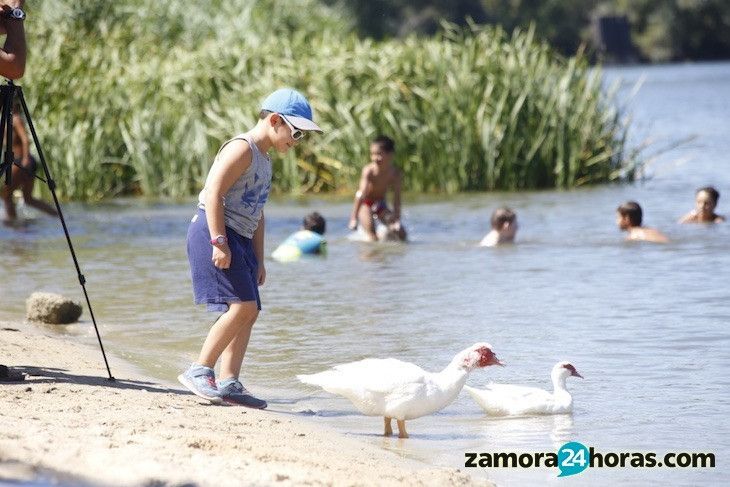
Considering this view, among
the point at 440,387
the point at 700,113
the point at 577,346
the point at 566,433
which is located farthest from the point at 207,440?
the point at 700,113

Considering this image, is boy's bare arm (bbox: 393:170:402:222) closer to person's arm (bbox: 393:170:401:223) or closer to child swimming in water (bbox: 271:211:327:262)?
person's arm (bbox: 393:170:401:223)

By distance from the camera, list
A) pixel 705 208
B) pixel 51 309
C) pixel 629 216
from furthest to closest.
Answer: pixel 705 208 → pixel 629 216 → pixel 51 309

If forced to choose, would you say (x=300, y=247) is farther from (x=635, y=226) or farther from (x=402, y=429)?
(x=402, y=429)

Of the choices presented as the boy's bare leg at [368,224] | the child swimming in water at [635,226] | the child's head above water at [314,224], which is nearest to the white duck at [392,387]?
the child's head above water at [314,224]

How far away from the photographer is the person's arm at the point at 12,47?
6941 mm

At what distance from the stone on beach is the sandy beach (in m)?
2.64

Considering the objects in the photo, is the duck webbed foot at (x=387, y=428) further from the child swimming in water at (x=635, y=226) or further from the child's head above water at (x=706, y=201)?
the child's head above water at (x=706, y=201)

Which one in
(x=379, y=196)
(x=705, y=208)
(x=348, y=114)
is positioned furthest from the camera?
(x=348, y=114)

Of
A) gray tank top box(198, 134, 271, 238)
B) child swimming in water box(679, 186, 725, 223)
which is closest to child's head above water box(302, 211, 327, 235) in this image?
child swimming in water box(679, 186, 725, 223)

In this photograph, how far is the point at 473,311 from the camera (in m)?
11.3

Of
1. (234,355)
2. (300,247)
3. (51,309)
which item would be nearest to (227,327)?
(234,355)

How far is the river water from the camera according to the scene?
723 centimetres

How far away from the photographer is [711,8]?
95.2 metres

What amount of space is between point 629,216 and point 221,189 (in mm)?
9488
